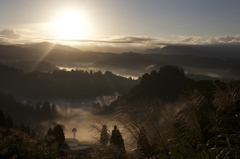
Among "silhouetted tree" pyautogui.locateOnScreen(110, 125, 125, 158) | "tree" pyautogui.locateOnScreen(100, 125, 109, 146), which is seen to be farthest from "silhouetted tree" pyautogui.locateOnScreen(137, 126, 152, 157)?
"tree" pyautogui.locateOnScreen(100, 125, 109, 146)

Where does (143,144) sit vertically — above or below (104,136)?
below

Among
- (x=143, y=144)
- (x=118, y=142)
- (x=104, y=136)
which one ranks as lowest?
(x=118, y=142)

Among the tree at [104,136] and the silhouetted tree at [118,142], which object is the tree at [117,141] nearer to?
the silhouetted tree at [118,142]

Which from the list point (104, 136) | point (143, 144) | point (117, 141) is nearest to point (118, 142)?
point (117, 141)

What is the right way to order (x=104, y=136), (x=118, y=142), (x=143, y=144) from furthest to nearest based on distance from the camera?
(x=118, y=142)
(x=143, y=144)
(x=104, y=136)

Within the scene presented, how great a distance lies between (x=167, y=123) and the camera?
24.4ft

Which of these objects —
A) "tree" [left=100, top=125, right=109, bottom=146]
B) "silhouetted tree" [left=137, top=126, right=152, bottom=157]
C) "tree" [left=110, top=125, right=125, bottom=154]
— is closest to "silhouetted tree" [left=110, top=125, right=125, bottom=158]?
"tree" [left=110, top=125, right=125, bottom=154]

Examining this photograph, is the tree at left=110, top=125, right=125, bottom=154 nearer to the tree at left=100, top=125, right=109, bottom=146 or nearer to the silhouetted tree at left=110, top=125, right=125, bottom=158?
the silhouetted tree at left=110, top=125, right=125, bottom=158

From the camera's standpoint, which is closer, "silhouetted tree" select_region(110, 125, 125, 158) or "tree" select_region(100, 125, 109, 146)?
"tree" select_region(100, 125, 109, 146)

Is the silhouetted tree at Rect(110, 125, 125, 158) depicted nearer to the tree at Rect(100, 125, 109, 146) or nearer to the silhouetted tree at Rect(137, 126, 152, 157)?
the tree at Rect(100, 125, 109, 146)

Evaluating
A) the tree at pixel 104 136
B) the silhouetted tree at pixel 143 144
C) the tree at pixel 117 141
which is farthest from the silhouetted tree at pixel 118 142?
the silhouetted tree at pixel 143 144

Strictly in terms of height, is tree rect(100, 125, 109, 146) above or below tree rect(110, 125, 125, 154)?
above

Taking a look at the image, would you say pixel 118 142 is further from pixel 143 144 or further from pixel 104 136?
pixel 104 136

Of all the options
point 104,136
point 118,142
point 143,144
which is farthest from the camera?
point 118,142
